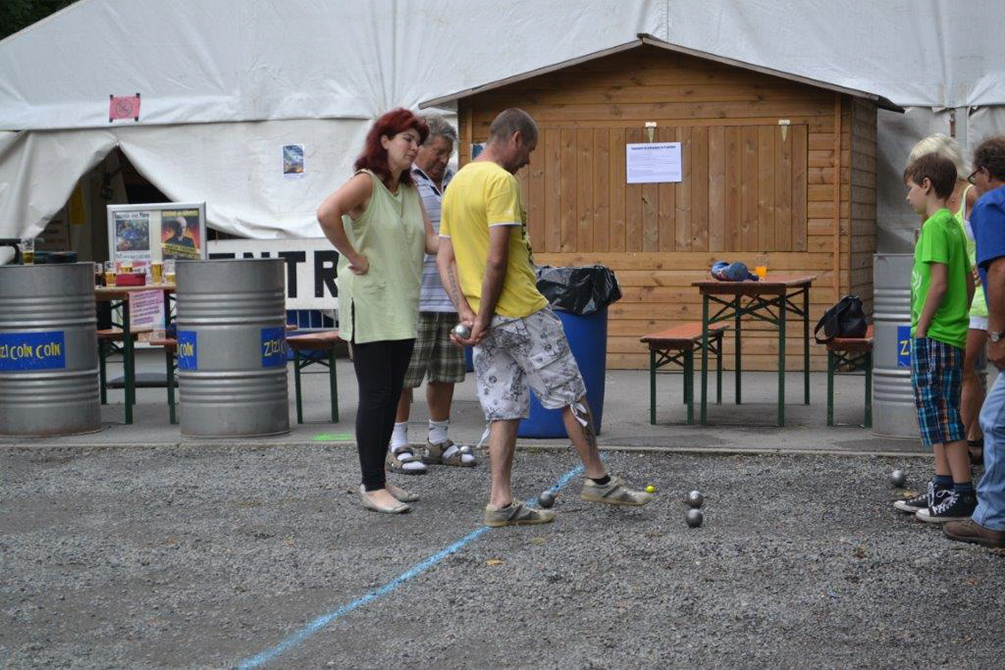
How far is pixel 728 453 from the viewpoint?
8.21m

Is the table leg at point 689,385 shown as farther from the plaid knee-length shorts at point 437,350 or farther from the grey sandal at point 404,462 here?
the grey sandal at point 404,462

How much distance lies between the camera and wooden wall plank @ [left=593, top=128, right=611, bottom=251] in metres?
13.1

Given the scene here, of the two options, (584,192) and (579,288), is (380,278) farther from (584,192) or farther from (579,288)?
(584,192)

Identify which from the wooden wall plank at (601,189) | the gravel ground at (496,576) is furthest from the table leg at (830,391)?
the wooden wall plank at (601,189)

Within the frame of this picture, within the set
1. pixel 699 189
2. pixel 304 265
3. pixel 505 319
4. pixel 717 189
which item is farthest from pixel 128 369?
pixel 717 189

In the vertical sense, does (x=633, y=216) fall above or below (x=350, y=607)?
above

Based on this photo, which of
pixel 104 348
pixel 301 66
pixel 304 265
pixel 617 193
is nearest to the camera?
pixel 104 348

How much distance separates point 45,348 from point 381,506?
377 cm

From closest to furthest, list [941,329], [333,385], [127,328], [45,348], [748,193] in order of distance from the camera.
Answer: [941,329] < [45,348] < [333,385] < [127,328] < [748,193]

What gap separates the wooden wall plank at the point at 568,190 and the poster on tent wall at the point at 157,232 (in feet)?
10.9

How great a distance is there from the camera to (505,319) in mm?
6227

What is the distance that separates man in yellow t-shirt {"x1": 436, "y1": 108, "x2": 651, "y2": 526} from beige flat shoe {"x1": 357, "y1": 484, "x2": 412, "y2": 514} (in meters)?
0.49

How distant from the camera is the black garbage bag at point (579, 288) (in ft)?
27.9

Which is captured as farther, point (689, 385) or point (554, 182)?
point (554, 182)
